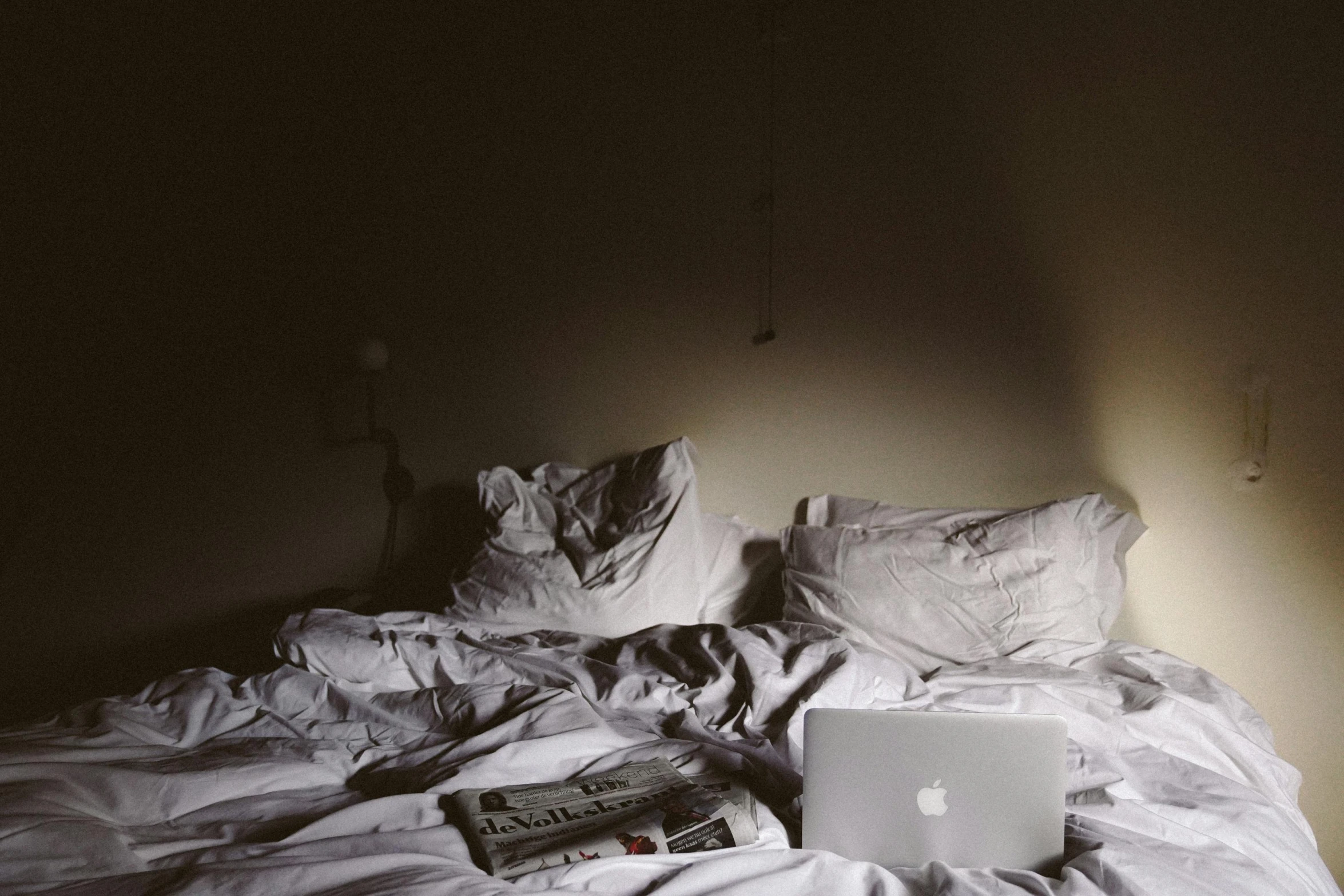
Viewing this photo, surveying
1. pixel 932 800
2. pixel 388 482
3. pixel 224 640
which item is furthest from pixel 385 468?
pixel 932 800

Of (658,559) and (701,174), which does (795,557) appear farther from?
(701,174)

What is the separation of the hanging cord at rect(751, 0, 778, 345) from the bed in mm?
404

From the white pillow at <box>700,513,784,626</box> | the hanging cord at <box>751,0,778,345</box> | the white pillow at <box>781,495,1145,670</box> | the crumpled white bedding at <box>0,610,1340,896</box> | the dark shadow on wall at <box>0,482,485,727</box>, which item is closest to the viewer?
the crumpled white bedding at <box>0,610,1340,896</box>

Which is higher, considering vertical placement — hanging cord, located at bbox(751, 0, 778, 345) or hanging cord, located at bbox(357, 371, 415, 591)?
hanging cord, located at bbox(751, 0, 778, 345)

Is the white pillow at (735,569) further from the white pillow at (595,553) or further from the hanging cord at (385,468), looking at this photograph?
the hanging cord at (385,468)

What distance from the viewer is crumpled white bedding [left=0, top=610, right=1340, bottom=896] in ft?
3.16

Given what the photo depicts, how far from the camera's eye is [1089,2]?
2143mm

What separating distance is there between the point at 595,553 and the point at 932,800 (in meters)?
1.30

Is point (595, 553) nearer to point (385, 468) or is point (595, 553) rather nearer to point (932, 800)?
point (385, 468)

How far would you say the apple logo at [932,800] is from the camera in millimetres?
1046

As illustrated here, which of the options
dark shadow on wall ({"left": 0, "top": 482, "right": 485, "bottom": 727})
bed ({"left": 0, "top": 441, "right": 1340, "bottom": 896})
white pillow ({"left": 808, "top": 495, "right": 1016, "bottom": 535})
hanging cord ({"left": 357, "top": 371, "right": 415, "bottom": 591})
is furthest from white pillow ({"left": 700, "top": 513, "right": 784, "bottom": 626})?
hanging cord ({"left": 357, "top": 371, "right": 415, "bottom": 591})

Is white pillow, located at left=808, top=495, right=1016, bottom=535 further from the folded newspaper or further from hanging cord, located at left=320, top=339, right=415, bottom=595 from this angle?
hanging cord, located at left=320, top=339, right=415, bottom=595

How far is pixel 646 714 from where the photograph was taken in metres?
1.53

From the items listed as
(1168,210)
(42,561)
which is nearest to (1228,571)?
(1168,210)
